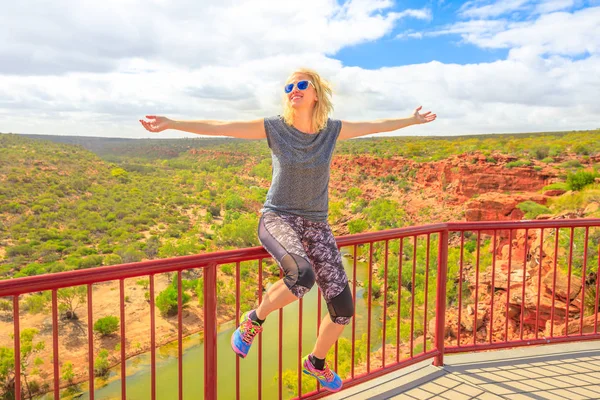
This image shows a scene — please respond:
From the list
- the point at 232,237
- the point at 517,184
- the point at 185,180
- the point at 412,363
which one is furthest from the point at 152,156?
the point at 412,363

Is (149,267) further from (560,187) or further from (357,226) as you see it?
(357,226)

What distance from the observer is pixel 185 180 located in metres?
66.4

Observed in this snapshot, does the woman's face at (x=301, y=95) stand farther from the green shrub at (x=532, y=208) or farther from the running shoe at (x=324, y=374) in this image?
the green shrub at (x=532, y=208)

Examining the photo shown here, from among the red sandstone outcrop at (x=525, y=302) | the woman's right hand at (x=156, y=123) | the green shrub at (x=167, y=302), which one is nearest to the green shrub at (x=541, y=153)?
the red sandstone outcrop at (x=525, y=302)

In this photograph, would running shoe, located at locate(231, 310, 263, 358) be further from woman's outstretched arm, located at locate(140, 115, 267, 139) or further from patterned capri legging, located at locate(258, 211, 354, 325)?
woman's outstretched arm, located at locate(140, 115, 267, 139)

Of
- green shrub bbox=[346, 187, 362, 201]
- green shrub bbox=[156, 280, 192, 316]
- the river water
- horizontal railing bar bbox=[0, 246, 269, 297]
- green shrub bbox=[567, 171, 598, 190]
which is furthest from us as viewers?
green shrub bbox=[346, 187, 362, 201]

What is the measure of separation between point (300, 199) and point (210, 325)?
841 millimetres

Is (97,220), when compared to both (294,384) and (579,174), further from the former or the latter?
(579,174)

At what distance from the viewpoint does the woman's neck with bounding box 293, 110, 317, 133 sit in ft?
8.02

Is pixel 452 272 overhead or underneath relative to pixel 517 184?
underneath

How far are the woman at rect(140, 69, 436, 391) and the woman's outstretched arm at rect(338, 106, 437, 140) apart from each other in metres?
0.16

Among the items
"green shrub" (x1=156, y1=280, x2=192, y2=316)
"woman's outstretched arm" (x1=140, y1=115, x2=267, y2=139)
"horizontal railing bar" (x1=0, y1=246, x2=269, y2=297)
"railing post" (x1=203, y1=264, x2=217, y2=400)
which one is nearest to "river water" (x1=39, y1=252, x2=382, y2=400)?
"green shrub" (x1=156, y1=280, x2=192, y2=316)

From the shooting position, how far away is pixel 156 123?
89.9 inches

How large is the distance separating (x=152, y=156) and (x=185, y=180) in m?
33.1
